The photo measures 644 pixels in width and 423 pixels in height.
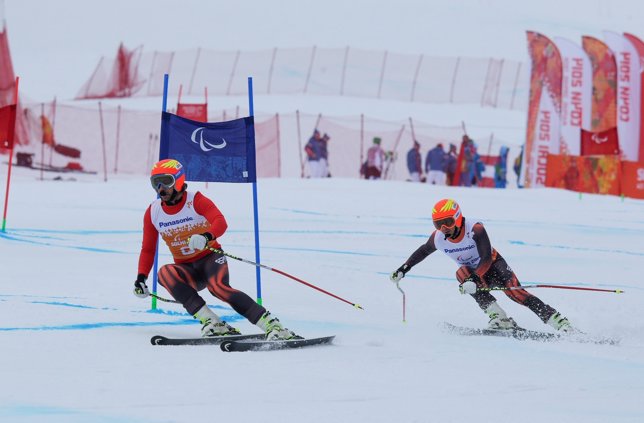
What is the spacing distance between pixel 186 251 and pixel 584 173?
2383 centimetres

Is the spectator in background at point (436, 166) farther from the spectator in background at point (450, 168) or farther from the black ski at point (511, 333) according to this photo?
the black ski at point (511, 333)

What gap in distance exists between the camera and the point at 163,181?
Result: 7910 millimetres

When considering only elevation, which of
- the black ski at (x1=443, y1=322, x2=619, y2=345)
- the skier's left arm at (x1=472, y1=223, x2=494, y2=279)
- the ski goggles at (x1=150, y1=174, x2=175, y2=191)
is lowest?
the black ski at (x1=443, y1=322, x2=619, y2=345)

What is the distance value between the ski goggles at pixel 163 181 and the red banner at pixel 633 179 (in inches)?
922

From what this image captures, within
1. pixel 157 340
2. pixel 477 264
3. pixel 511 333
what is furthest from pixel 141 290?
pixel 477 264

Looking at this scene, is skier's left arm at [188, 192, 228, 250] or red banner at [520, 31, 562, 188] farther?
red banner at [520, 31, 562, 188]

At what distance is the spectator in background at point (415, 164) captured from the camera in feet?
106

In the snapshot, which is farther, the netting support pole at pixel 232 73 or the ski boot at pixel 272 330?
the netting support pole at pixel 232 73

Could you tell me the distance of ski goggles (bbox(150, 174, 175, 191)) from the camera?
7.89 meters

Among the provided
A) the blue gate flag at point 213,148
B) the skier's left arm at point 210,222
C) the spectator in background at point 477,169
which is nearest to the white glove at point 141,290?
the skier's left arm at point 210,222

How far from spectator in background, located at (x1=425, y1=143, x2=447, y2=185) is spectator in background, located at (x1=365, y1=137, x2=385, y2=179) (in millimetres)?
1371

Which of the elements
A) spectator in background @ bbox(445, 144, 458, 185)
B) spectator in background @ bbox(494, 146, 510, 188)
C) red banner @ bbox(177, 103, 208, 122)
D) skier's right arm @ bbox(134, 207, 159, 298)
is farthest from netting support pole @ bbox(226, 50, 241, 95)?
skier's right arm @ bbox(134, 207, 159, 298)

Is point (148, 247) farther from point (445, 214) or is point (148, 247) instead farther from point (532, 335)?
point (532, 335)

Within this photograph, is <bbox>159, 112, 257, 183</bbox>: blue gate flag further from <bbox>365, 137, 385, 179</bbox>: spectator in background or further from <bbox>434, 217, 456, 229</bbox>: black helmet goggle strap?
<bbox>365, 137, 385, 179</bbox>: spectator in background
